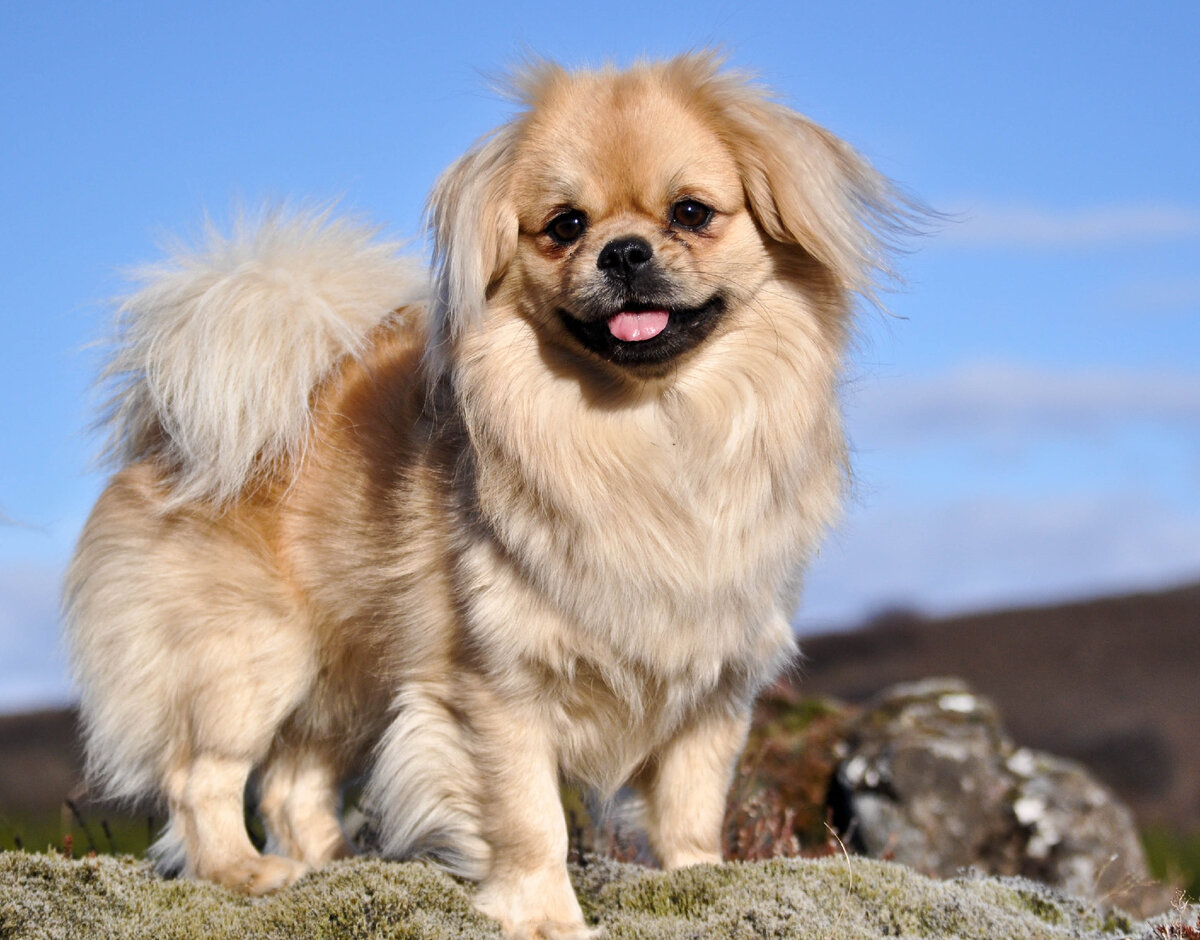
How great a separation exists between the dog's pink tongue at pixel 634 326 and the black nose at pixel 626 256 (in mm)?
97

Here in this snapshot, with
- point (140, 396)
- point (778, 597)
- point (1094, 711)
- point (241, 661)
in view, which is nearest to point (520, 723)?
point (778, 597)

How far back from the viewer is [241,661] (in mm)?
3533

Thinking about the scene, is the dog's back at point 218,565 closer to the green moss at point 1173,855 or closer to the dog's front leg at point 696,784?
the dog's front leg at point 696,784

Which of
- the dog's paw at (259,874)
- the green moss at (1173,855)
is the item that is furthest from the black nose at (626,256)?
the green moss at (1173,855)

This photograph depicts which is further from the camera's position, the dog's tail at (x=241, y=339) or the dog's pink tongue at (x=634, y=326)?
the dog's tail at (x=241, y=339)

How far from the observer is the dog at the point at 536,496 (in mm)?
2943

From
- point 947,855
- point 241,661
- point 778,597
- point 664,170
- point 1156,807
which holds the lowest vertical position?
point 1156,807

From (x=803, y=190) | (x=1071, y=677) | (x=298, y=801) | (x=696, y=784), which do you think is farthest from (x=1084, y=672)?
(x=803, y=190)

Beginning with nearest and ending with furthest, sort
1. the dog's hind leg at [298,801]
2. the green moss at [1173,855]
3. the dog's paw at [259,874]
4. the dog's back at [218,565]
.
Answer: the dog's paw at [259,874]
the dog's back at [218,565]
the dog's hind leg at [298,801]
the green moss at [1173,855]

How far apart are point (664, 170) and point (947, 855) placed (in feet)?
11.3

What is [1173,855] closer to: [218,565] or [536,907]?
[536,907]

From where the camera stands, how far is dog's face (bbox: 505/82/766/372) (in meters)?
2.84

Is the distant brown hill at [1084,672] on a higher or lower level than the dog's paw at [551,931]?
lower

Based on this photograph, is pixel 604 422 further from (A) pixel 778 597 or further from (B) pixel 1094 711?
(B) pixel 1094 711
